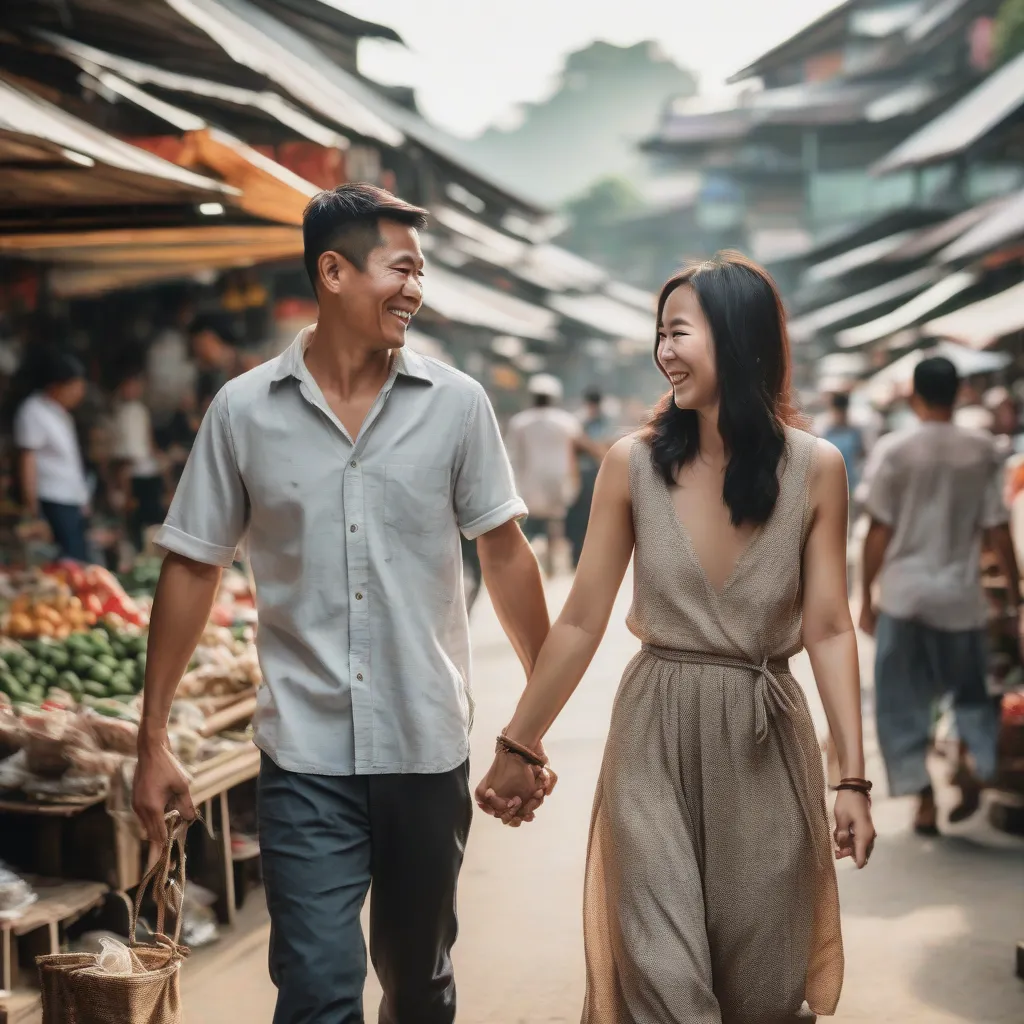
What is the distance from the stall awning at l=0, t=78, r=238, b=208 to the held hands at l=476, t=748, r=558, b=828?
2840 mm

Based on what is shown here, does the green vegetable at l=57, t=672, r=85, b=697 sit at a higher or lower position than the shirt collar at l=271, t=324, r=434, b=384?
lower

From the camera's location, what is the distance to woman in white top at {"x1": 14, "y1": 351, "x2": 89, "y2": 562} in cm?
914

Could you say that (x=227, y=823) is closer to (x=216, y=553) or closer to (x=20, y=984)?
(x=20, y=984)

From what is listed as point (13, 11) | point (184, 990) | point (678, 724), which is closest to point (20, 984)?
point (184, 990)

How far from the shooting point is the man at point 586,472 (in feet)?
47.2

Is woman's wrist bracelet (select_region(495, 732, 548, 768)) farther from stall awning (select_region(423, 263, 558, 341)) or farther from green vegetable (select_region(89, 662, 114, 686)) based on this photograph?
stall awning (select_region(423, 263, 558, 341))

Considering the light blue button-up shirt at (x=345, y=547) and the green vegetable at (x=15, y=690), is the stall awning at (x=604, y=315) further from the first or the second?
the light blue button-up shirt at (x=345, y=547)

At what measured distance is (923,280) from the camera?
101ft

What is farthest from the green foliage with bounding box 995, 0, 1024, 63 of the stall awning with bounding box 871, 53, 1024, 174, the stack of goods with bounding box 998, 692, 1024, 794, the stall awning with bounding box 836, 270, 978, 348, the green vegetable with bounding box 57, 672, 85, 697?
the green vegetable with bounding box 57, 672, 85, 697

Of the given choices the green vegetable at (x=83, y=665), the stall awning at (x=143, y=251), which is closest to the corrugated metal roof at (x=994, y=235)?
the stall awning at (x=143, y=251)

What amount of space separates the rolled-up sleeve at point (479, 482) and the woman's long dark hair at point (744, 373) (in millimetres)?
352

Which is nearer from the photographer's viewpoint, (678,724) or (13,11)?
(678,724)

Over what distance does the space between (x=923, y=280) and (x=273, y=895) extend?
96.7ft

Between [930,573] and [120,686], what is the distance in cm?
330
